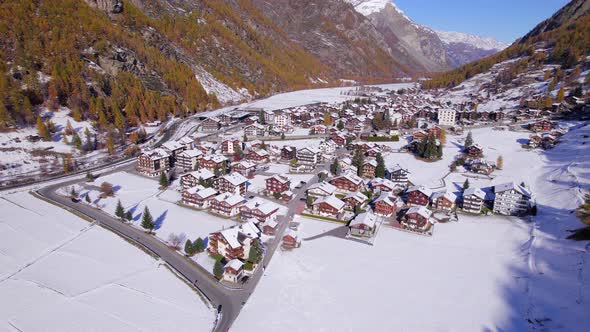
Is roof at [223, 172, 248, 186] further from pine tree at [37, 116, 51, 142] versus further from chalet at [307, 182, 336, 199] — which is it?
pine tree at [37, 116, 51, 142]

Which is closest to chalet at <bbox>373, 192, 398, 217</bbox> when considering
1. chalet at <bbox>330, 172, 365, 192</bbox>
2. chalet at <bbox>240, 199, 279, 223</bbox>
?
chalet at <bbox>330, 172, 365, 192</bbox>

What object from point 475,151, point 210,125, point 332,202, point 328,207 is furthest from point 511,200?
point 210,125

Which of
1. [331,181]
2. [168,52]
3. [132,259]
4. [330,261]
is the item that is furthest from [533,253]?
[168,52]

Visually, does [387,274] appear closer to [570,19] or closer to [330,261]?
[330,261]

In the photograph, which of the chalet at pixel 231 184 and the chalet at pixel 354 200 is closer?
the chalet at pixel 354 200

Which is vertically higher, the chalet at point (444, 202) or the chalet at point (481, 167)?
the chalet at point (481, 167)

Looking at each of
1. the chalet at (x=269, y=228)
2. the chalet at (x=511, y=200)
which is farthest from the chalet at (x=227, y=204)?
the chalet at (x=511, y=200)

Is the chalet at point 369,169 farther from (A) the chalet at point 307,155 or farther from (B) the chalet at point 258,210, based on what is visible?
(B) the chalet at point 258,210
